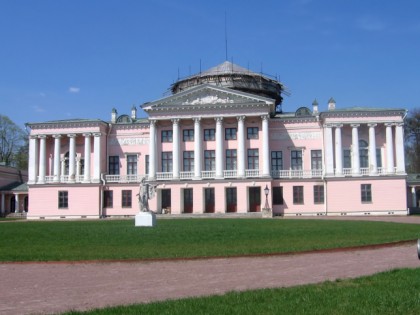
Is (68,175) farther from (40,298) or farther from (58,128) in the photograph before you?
(40,298)

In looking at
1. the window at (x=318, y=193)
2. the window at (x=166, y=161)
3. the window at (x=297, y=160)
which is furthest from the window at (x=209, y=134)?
the window at (x=318, y=193)

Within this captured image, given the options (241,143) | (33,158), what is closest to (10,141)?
(33,158)

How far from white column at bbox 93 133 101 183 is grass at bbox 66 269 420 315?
48.9 m

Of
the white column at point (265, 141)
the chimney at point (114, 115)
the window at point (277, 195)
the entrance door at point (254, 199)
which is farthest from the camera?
the chimney at point (114, 115)

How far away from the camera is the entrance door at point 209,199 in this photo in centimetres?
5487

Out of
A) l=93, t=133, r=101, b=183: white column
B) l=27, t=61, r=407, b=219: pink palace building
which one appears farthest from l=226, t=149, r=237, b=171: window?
l=93, t=133, r=101, b=183: white column

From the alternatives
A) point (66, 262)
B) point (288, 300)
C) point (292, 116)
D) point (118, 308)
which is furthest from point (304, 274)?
point (292, 116)

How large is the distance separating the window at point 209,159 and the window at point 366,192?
16.2 meters

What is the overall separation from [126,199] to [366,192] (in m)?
26.0

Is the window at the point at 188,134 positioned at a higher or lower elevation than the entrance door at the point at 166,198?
higher

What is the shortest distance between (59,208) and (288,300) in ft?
170

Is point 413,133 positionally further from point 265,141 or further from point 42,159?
point 42,159

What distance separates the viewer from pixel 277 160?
56.9 meters

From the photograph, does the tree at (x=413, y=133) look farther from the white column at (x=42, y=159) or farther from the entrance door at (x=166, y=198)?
the white column at (x=42, y=159)
